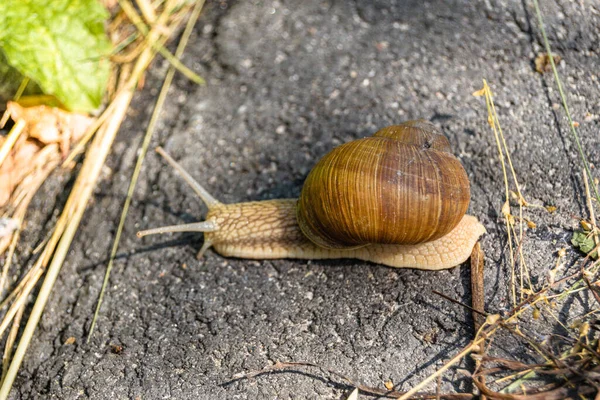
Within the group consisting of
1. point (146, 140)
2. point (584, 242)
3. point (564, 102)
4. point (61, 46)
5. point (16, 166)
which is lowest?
point (584, 242)

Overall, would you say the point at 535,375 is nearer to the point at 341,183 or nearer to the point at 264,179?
the point at 341,183

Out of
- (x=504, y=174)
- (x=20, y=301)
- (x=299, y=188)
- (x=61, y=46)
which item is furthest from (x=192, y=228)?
(x=504, y=174)

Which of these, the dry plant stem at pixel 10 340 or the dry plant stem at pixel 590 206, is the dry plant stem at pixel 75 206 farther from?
the dry plant stem at pixel 590 206

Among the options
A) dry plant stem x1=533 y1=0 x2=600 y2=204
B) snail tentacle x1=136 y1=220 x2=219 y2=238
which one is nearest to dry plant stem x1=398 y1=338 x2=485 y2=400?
dry plant stem x1=533 y1=0 x2=600 y2=204

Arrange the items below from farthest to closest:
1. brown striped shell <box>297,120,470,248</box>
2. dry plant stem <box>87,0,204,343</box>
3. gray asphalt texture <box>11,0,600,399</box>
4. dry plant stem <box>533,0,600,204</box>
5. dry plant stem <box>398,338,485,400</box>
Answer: dry plant stem <box>87,0,204,343</box> → dry plant stem <box>533,0,600,204</box> → gray asphalt texture <box>11,0,600,399</box> → brown striped shell <box>297,120,470,248</box> → dry plant stem <box>398,338,485,400</box>

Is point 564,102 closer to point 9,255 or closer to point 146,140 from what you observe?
point 146,140

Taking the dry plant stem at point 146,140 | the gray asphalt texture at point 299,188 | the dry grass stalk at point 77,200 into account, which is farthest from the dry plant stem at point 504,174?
the dry grass stalk at point 77,200

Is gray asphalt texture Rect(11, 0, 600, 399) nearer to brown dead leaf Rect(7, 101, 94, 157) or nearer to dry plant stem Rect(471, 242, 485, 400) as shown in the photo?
dry plant stem Rect(471, 242, 485, 400)
